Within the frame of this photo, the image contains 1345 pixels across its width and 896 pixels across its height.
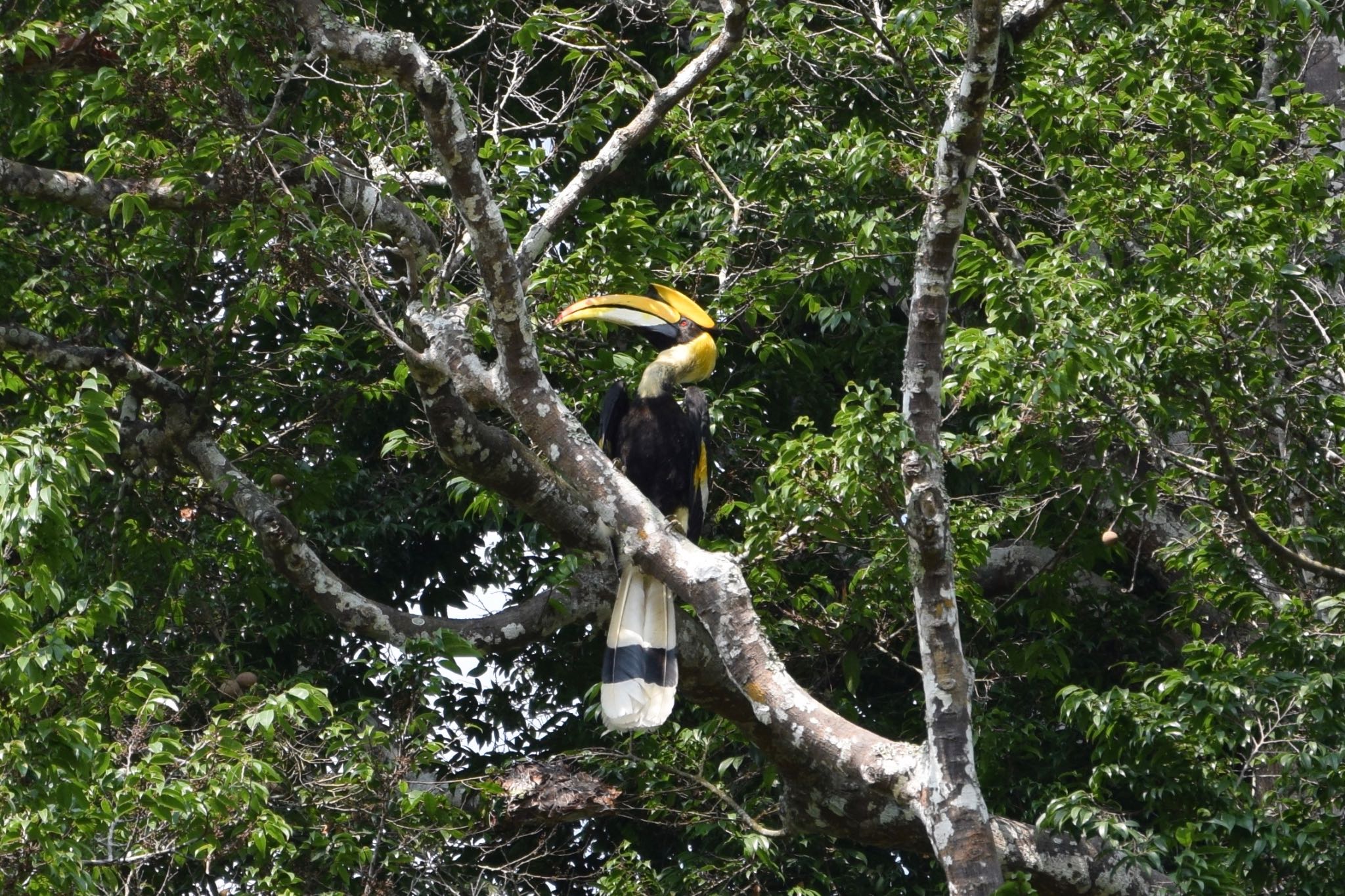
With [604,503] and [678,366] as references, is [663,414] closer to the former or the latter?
[678,366]

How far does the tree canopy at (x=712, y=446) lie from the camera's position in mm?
4152

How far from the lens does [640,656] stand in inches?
188

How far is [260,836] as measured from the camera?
4.36 m

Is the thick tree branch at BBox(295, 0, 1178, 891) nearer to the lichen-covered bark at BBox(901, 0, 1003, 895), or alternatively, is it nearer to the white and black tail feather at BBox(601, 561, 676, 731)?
the lichen-covered bark at BBox(901, 0, 1003, 895)

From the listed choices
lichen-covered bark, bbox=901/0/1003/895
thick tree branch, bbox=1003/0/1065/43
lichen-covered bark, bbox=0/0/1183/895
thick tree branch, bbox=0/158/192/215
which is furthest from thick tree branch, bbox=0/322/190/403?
thick tree branch, bbox=1003/0/1065/43

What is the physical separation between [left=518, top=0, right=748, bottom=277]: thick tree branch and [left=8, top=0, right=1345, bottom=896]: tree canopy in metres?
0.02

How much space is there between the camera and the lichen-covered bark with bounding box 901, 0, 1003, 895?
3.59 metres

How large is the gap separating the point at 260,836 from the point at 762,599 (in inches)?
77.6

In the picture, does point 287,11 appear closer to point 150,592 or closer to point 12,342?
point 12,342

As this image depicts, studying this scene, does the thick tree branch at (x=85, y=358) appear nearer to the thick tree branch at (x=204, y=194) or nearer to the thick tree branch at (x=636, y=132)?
the thick tree branch at (x=204, y=194)

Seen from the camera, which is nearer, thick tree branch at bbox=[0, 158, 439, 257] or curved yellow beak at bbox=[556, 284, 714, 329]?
curved yellow beak at bbox=[556, 284, 714, 329]

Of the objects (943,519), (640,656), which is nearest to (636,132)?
(640,656)

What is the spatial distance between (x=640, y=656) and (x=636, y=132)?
165 cm

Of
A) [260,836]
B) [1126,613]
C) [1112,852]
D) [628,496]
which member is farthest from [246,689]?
[1126,613]
